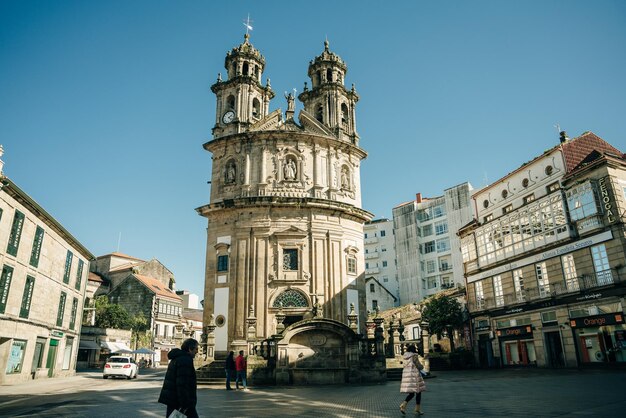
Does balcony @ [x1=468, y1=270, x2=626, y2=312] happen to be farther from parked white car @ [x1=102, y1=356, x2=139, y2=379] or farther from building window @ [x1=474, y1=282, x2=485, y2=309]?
parked white car @ [x1=102, y1=356, x2=139, y2=379]

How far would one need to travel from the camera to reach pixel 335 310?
3091 cm

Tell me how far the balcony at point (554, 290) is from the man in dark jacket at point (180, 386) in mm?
25629

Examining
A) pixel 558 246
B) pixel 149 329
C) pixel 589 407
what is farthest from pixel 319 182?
pixel 149 329

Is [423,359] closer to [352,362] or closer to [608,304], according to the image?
[352,362]

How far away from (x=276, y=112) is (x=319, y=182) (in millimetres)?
7023

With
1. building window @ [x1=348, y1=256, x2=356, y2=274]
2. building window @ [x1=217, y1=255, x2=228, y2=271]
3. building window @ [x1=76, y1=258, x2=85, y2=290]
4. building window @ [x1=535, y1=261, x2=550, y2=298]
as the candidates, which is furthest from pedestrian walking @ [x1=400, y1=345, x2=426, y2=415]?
building window @ [x1=76, y1=258, x2=85, y2=290]

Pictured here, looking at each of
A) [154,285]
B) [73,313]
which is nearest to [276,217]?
[73,313]

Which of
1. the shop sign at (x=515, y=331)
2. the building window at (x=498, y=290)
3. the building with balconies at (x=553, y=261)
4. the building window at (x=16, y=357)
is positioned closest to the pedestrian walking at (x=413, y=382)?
the building with balconies at (x=553, y=261)

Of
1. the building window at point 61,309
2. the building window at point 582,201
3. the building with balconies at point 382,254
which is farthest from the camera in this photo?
the building with balconies at point 382,254

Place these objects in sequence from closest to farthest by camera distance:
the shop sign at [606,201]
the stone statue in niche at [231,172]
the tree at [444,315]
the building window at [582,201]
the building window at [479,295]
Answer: the shop sign at [606,201] < the building window at [582,201] < the stone statue in niche at [231,172] < the building window at [479,295] < the tree at [444,315]

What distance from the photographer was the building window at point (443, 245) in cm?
6161

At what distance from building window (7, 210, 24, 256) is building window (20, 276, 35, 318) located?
92.8 inches

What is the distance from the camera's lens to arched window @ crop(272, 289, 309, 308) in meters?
30.2

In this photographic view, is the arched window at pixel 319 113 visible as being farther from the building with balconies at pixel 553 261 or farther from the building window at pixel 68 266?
the building window at pixel 68 266
